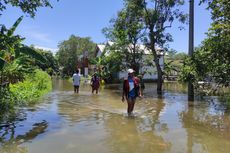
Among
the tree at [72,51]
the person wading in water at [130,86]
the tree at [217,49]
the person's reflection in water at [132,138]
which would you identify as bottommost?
the person's reflection in water at [132,138]

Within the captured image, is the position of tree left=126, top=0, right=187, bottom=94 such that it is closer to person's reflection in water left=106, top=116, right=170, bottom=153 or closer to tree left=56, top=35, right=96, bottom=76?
person's reflection in water left=106, top=116, right=170, bottom=153

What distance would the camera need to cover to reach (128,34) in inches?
1264

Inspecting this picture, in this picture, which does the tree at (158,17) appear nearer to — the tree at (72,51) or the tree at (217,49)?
the tree at (217,49)

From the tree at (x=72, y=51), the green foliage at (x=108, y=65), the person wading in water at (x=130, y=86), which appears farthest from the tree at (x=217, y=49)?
the tree at (x=72, y=51)

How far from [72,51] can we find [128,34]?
40.3 m

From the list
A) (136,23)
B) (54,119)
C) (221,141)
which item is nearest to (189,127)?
(221,141)

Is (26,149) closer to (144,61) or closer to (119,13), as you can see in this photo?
(119,13)

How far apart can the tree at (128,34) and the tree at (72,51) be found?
35.4 meters

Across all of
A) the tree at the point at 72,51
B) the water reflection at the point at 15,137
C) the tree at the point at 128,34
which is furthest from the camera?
the tree at the point at 72,51

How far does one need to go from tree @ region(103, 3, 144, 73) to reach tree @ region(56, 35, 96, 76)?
116 ft

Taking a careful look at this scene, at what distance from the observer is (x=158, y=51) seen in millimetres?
31547

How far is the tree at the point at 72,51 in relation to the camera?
70000 millimetres

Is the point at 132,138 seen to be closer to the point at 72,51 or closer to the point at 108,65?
the point at 108,65

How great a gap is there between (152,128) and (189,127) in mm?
1238
